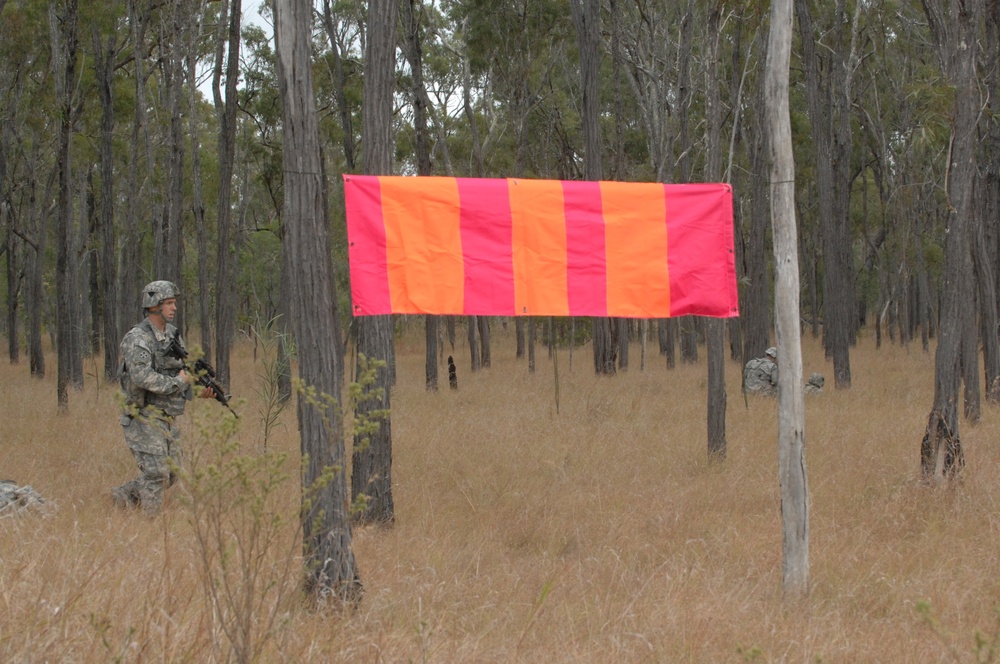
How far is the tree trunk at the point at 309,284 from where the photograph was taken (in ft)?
15.4

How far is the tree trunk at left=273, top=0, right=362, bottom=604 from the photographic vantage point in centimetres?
470

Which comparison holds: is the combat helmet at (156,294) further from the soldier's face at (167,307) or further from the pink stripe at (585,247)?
the pink stripe at (585,247)

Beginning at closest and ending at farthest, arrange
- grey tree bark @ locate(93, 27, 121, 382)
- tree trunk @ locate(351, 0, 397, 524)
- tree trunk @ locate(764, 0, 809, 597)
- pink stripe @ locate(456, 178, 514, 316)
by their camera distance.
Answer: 1. tree trunk @ locate(764, 0, 809, 597)
2. pink stripe @ locate(456, 178, 514, 316)
3. tree trunk @ locate(351, 0, 397, 524)
4. grey tree bark @ locate(93, 27, 121, 382)

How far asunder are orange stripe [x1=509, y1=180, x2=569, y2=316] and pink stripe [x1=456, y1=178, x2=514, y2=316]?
5 centimetres

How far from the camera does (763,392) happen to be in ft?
46.3

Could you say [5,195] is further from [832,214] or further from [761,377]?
[832,214]

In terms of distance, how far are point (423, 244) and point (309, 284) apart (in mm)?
1038

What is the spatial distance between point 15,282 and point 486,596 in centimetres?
2617

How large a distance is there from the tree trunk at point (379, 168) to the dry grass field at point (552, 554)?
31 cm

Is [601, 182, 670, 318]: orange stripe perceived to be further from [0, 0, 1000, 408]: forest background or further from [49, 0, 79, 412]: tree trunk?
[49, 0, 79, 412]: tree trunk

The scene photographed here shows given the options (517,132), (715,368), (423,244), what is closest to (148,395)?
(423,244)

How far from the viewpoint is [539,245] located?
5.86 metres

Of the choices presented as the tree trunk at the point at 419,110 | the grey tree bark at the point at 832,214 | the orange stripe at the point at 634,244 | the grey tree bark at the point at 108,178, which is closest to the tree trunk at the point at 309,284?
the orange stripe at the point at 634,244

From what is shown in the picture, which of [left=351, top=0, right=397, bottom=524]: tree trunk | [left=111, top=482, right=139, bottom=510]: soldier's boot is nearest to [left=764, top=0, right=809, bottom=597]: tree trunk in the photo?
[left=351, top=0, right=397, bottom=524]: tree trunk
